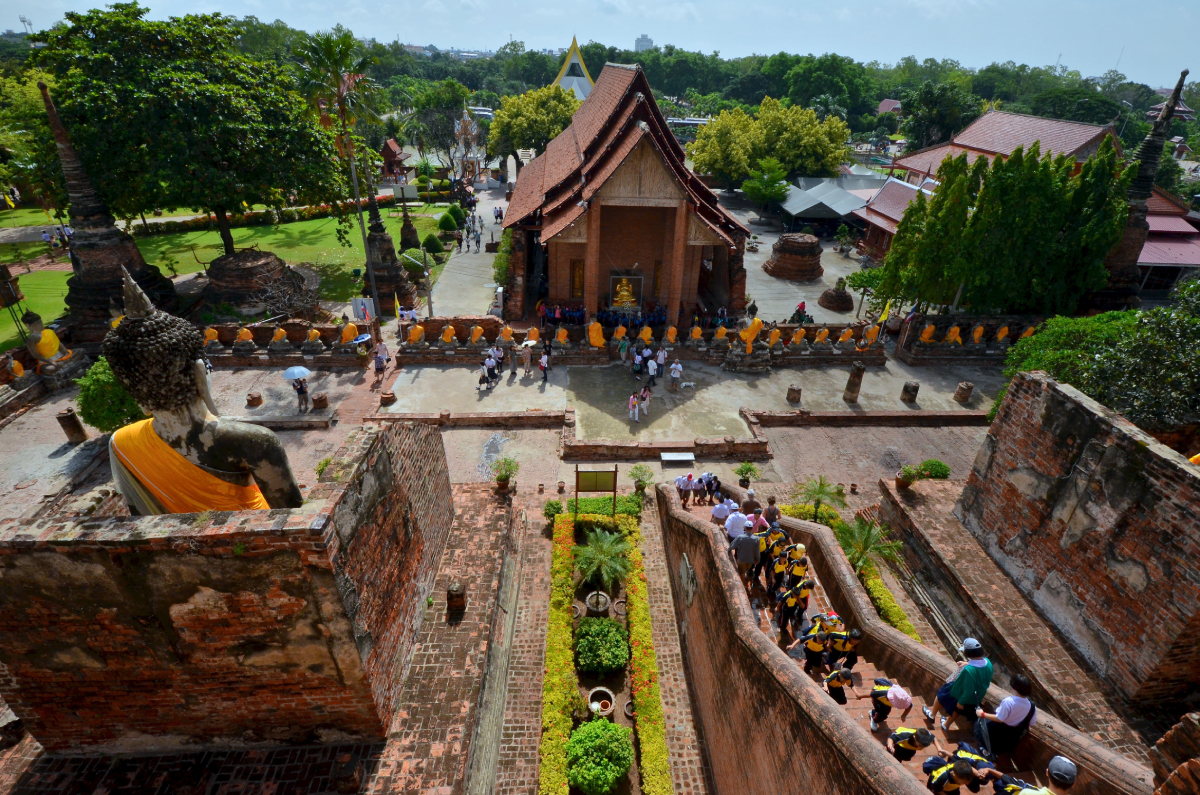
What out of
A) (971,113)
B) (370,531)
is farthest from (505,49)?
(370,531)

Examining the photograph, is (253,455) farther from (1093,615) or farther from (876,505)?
(876,505)

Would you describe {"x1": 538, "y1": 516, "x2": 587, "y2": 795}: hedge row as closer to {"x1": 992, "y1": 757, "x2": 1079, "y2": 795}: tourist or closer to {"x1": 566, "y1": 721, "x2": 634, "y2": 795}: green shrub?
{"x1": 566, "y1": 721, "x2": 634, "y2": 795}: green shrub

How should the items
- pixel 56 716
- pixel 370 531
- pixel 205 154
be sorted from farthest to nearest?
pixel 205 154, pixel 370 531, pixel 56 716

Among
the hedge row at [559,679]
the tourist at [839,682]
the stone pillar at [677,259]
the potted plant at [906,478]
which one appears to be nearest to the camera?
the tourist at [839,682]

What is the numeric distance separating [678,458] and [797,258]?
20874 millimetres

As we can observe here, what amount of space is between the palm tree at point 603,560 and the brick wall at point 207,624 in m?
5.57

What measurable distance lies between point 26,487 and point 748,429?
65.4 feet

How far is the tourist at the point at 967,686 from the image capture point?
21.8 feet

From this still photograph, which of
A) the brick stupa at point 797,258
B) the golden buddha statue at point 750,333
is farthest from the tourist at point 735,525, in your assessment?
the brick stupa at point 797,258

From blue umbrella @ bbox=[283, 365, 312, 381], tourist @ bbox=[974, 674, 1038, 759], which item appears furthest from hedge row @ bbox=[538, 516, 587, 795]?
blue umbrella @ bbox=[283, 365, 312, 381]

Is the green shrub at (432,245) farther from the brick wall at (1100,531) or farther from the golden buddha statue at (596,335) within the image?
the brick wall at (1100,531)

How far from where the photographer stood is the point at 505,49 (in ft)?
472

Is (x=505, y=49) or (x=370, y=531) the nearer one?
(x=370, y=531)

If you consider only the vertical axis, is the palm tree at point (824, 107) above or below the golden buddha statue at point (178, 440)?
above
